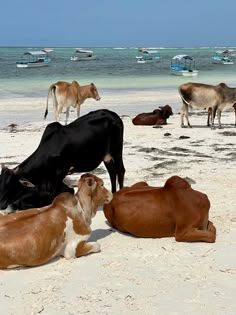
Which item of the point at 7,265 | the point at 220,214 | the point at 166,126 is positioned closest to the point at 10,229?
the point at 7,265

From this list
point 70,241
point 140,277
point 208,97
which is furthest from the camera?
point 208,97

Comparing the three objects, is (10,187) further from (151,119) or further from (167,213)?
(151,119)

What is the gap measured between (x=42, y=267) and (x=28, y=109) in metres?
16.7

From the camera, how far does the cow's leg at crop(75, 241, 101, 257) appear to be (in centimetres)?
553

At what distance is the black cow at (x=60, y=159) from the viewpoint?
6.43 meters

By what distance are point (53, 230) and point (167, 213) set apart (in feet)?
4.23

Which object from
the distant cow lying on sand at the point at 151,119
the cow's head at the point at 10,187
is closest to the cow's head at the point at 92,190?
the cow's head at the point at 10,187

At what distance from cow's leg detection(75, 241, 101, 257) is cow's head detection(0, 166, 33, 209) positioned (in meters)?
1.21

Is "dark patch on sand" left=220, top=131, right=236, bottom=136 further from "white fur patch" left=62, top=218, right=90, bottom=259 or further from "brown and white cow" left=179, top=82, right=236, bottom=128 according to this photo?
"white fur patch" left=62, top=218, right=90, bottom=259

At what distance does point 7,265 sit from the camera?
17.0 feet

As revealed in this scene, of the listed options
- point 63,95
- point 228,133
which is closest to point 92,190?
point 228,133

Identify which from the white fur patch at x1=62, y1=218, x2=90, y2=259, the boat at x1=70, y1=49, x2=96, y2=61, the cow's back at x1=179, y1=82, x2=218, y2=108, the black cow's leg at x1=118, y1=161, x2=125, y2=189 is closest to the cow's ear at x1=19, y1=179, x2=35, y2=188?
the white fur patch at x1=62, y1=218, x2=90, y2=259

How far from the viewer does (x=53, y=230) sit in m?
5.29

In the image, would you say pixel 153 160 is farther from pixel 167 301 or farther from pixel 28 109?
pixel 28 109
